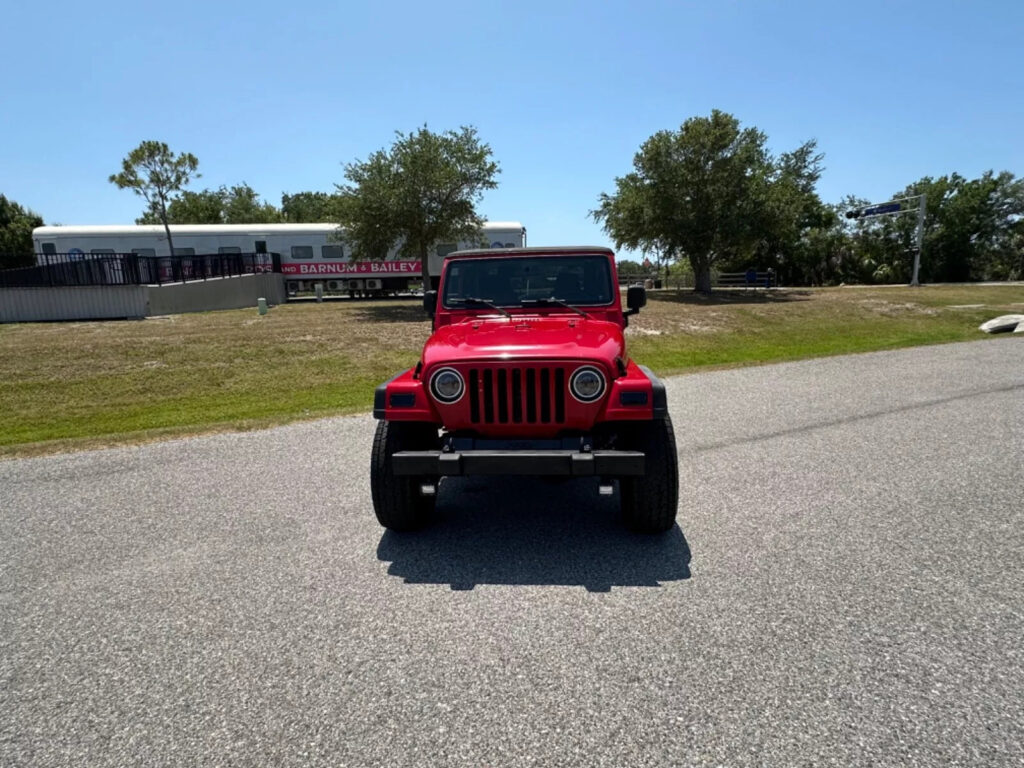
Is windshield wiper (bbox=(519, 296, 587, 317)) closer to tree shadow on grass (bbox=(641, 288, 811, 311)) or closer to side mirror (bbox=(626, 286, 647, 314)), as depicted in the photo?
side mirror (bbox=(626, 286, 647, 314))

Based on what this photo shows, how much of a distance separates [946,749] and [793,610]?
3.03ft

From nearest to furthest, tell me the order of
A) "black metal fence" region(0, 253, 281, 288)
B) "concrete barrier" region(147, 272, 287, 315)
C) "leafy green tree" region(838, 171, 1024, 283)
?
"black metal fence" region(0, 253, 281, 288), "concrete barrier" region(147, 272, 287, 315), "leafy green tree" region(838, 171, 1024, 283)

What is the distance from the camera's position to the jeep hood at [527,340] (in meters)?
3.53

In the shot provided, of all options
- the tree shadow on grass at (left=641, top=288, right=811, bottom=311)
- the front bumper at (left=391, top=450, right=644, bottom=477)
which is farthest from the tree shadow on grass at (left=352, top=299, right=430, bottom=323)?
the front bumper at (left=391, top=450, right=644, bottom=477)

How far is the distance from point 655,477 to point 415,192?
2034 centimetres

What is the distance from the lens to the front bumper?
10.8 feet

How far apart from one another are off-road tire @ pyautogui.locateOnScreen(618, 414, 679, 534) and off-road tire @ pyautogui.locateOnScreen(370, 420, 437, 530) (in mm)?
1390

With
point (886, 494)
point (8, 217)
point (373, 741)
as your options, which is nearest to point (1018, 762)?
point (373, 741)

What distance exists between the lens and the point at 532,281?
481 cm

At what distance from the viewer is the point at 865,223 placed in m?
45.8

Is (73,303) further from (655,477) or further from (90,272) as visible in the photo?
(655,477)

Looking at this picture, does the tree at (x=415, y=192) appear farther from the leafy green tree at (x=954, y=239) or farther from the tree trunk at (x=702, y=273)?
the leafy green tree at (x=954, y=239)

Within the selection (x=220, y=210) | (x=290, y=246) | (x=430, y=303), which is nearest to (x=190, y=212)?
(x=220, y=210)

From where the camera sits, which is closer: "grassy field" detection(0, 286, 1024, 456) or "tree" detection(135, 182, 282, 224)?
"grassy field" detection(0, 286, 1024, 456)
